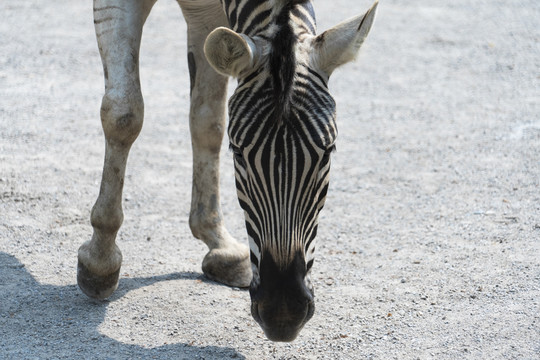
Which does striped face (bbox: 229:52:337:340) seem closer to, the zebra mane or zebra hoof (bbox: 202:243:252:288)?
the zebra mane

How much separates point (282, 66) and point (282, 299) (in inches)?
44.4

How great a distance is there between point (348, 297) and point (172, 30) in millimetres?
7950

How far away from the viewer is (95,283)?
4766mm

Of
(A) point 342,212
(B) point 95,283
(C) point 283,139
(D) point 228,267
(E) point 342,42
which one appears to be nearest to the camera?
(C) point 283,139

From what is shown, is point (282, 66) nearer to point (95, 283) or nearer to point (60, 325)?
point (95, 283)

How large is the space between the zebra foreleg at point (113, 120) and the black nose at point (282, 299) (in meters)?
1.62

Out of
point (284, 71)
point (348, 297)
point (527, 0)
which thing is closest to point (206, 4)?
point (284, 71)

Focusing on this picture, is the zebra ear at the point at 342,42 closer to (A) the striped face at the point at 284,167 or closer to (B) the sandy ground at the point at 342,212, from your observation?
(A) the striped face at the point at 284,167

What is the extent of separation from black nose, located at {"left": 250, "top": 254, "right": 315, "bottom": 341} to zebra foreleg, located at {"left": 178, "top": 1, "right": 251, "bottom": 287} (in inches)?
73.7

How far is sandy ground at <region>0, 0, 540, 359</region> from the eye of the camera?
14.8 ft

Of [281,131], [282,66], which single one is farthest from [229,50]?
[281,131]

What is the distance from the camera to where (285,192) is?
3471mm

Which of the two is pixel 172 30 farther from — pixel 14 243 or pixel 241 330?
pixel 241 330

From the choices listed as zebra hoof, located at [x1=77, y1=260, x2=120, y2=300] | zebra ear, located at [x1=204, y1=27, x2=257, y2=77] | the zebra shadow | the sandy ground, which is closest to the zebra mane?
zebra ear, located at [x1=204, y1=27, x2=257, y2=77]
